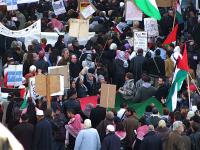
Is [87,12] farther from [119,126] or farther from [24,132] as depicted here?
[24,132]

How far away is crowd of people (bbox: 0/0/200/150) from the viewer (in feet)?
38.8

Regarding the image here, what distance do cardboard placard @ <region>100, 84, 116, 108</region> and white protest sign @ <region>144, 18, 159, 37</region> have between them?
23.6 ft

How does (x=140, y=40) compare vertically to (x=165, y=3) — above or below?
below

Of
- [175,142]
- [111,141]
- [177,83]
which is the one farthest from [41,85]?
[175,142]

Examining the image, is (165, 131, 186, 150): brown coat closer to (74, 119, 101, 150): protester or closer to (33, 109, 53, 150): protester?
(74, 119, 101, 150): protester

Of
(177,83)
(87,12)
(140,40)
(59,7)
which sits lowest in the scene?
(177,83)

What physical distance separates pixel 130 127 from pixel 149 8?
827 centimetres

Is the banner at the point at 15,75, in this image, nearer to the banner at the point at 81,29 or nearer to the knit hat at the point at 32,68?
the knit hat at the point at 32,68

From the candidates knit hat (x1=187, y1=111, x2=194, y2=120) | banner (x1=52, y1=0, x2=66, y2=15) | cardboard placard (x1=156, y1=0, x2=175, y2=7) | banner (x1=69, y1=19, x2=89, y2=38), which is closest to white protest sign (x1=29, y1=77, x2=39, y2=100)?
knit hat (x1=187, y1=111, x2=194, y2=120)

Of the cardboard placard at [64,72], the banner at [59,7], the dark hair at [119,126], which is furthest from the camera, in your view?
the banner at [59,7]

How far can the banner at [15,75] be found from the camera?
15.3 meters

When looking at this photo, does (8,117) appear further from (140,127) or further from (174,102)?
(174,102)

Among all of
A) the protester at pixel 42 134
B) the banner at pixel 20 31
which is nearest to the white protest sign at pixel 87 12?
the banner at pixel 20 31

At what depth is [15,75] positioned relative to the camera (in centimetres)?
1539
